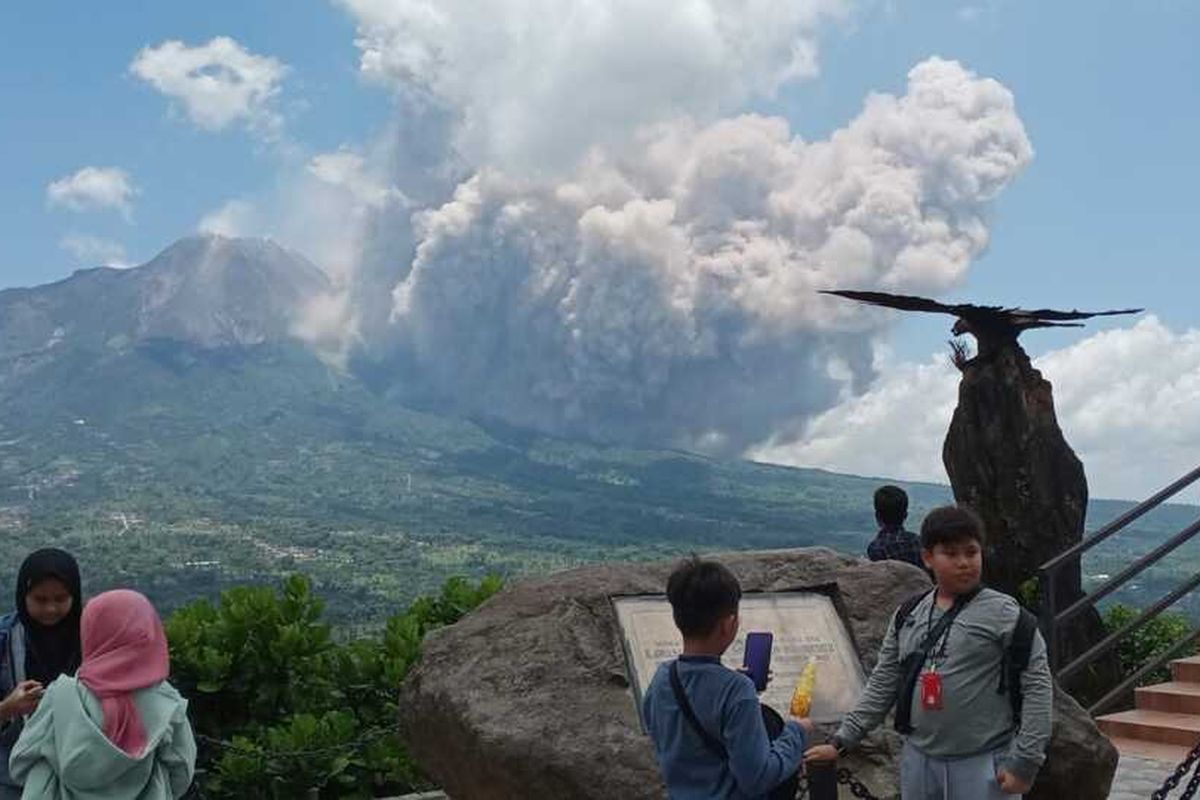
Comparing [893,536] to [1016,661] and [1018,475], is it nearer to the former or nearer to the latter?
[1016,661]

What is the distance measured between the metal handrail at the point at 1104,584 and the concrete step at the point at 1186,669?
0.43 meters

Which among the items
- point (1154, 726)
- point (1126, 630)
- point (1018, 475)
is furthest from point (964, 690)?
point (1018, 475)

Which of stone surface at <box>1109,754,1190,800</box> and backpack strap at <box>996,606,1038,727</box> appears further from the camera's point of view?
stone surface at <box>1109,754,1190,800</box>

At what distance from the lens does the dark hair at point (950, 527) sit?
12.9 feet

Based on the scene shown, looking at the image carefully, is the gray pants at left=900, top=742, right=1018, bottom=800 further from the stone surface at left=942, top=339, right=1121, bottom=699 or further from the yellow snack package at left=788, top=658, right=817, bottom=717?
the stone surface at left=942, top=339, right=1121, bottom=699

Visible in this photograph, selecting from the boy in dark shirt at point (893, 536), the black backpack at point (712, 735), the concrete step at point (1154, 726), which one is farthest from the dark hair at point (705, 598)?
the concrete step at point (1154, 726)

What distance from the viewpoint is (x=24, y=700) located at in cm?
401

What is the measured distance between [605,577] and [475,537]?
137085 mm

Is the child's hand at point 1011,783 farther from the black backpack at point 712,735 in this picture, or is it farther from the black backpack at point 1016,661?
the black backpack at point 712,735

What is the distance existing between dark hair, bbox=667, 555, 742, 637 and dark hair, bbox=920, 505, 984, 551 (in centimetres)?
95

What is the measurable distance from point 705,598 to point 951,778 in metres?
1.23

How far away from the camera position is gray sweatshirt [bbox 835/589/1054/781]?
3.77 meters

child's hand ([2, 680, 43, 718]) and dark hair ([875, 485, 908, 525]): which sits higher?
dark hair ([875, 485, 908, 525])

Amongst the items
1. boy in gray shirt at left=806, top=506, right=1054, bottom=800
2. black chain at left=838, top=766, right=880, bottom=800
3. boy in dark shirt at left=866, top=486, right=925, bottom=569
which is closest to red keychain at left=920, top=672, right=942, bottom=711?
boy in gray shirt at left=806, top=506, right=1054, bottom=800
